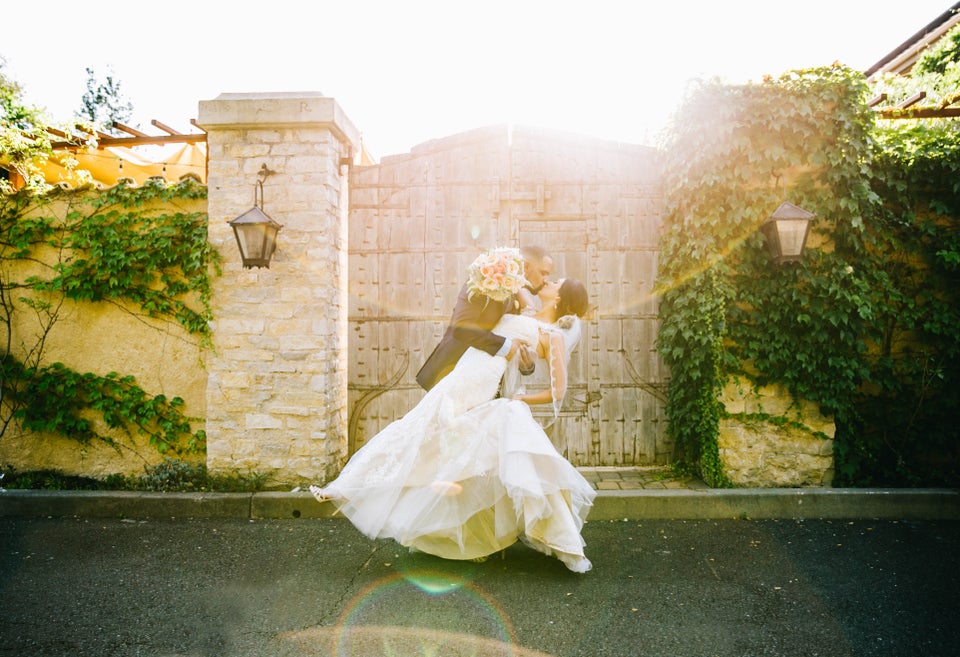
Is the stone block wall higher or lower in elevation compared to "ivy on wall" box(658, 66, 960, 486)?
lower

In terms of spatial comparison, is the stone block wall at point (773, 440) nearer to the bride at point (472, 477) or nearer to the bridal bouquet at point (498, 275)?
the bride at point (472, 477)

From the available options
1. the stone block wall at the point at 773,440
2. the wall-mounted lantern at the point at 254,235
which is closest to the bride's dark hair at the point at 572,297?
the stone block wall at the point at 773,440

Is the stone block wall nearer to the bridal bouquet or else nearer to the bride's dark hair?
the bride's dark hair

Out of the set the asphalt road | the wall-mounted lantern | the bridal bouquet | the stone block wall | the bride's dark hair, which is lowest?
the asphalt road

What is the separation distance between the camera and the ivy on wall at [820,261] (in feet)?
17.0

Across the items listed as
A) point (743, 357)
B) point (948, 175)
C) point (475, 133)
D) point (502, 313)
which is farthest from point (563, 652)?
point (948, 175)

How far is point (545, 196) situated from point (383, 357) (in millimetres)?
2224

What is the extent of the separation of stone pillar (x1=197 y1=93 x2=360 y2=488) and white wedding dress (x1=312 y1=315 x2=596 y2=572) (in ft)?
5.55

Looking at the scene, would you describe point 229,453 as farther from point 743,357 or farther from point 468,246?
point 743,357

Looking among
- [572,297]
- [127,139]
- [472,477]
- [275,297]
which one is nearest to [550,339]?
[572,297]

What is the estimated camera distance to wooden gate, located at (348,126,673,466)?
19.5 ft

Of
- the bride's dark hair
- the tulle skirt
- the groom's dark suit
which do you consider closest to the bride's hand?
the groom's dark suit

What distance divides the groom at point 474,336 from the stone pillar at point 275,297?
1.58 meters

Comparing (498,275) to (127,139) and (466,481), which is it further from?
(127,139)
